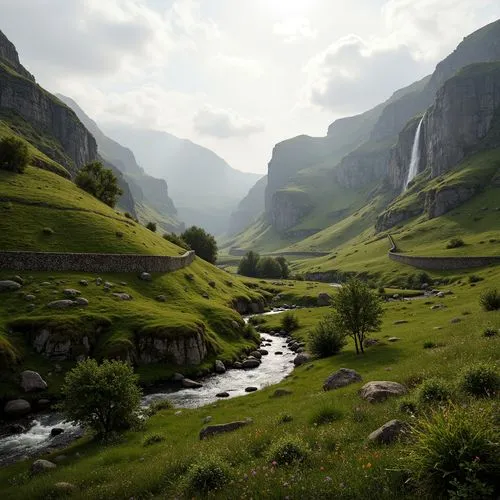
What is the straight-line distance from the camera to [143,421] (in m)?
32.4

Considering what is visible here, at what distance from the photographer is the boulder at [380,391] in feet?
69.5

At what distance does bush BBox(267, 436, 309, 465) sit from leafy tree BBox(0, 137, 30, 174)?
389 ft

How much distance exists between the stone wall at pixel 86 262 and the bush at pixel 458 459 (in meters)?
68.8

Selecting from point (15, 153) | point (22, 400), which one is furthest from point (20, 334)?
point (15, 153)

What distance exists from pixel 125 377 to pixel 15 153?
101581 mm

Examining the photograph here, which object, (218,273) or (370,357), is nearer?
(370,357)

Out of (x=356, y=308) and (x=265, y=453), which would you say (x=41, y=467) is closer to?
(x=265, y=453)

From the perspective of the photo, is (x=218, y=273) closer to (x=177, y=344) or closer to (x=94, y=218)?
(x=94, y=218)

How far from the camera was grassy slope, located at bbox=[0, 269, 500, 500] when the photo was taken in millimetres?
12344

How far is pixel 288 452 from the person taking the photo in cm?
1534

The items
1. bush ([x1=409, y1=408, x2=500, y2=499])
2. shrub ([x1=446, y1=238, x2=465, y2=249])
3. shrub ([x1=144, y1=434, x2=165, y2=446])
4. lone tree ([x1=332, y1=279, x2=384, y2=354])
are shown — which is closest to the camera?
bush ([x1=409, y1=408, x2=500, y2=499])

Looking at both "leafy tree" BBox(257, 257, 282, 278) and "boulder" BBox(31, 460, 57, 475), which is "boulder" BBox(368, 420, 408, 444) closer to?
"boulder" BBox(31, 460, 57, 475)

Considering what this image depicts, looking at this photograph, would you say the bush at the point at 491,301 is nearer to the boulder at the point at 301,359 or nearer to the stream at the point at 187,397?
the boulder at the point at 301,359

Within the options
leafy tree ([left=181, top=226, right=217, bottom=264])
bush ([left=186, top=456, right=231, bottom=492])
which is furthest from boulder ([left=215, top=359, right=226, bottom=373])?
leafy tree ([left=181, top=226, right=217, bottom=264])
